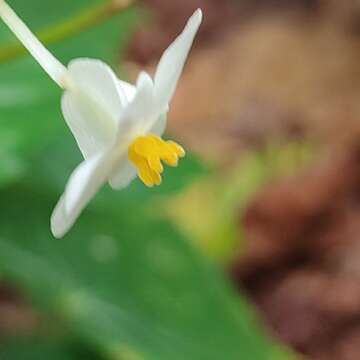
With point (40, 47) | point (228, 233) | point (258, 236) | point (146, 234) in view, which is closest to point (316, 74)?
point (258, 236)

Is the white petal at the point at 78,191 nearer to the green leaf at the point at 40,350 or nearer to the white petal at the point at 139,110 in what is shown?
the white petal at the point at 139,110

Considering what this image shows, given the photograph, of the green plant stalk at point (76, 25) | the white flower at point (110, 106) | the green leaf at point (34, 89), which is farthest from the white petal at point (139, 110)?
the green leaf at point (34, 89)

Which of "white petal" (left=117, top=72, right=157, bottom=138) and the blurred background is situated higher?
the blurred background

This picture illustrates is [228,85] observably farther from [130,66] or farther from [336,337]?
[336,337]

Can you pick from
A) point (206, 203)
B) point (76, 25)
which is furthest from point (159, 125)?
point (206, 203)

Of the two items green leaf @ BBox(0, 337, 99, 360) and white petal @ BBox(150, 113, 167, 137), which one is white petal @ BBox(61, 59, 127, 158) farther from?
green leaf @ BBox(0, 337, 99, 360)

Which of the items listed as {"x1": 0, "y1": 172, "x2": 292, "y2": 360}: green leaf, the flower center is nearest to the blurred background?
{"x1": 0, "y1": 172, "x2": 292, "y2": 360}: green leaf
